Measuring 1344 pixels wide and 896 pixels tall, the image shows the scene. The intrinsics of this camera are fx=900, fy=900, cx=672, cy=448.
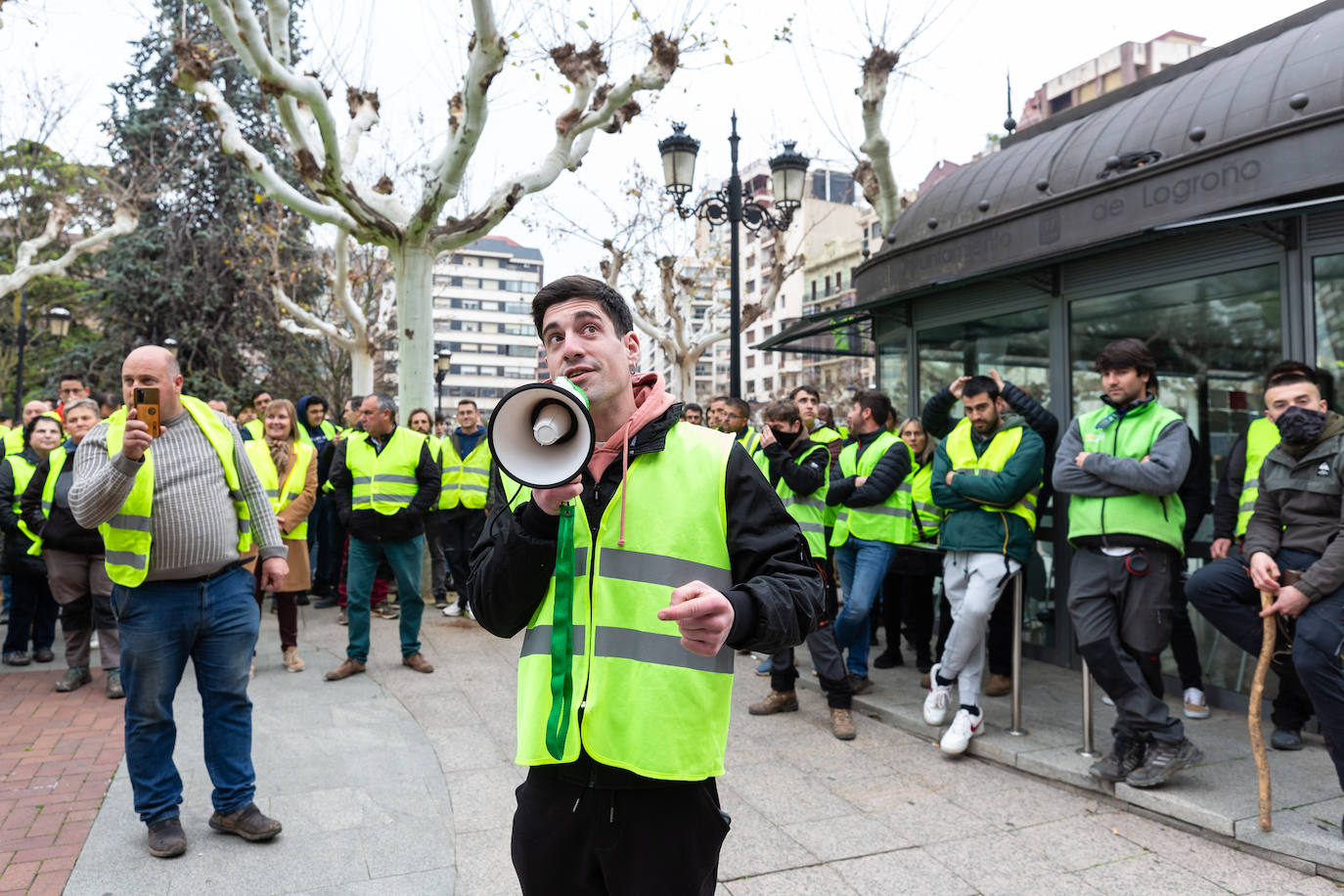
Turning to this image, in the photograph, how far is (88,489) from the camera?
3.64 m

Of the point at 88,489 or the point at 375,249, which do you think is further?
the point at 375,249

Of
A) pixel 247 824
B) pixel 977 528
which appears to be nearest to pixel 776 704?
pixel 977 528

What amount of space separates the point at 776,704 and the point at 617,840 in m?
4.23

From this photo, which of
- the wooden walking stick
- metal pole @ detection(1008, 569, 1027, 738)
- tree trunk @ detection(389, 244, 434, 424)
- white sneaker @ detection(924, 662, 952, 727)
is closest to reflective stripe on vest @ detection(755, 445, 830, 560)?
white sneaker @ detection(924, 662, 952, 727)

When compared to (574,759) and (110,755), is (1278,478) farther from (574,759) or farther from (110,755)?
(110,755)

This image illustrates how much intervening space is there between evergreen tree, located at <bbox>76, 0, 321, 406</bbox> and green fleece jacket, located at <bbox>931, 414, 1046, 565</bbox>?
20.7m

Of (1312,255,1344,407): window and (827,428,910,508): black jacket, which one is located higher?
(1312,255,1344,407): window

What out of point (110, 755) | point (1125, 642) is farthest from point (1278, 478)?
point (110, 755)

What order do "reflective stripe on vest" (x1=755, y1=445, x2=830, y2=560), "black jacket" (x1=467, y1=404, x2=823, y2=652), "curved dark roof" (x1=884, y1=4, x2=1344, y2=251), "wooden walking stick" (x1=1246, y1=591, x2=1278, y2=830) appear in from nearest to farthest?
"black jacket" (x1=467, y1=404, x2=823, y2=652) → "wooden walking stick" (x1=1246, y1=591, x2=1278, y2=830) → "curved dark roof" (x1=884, y1=4, x2=1344, y2=251) → "reflective stripe on vest" (x1=755, y1=445, x2=830, y2=560)

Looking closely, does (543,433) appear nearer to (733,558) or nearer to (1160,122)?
(733,558)

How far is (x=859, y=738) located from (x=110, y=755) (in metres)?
4.34

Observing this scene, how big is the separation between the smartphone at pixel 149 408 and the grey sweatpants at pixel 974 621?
432 centimetres

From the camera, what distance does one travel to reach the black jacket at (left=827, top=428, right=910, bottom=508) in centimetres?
612

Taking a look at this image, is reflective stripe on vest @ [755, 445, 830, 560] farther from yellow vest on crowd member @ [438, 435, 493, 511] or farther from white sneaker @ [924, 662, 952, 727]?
yellow vest on crowd member @ [438, 435, 493, 511]
